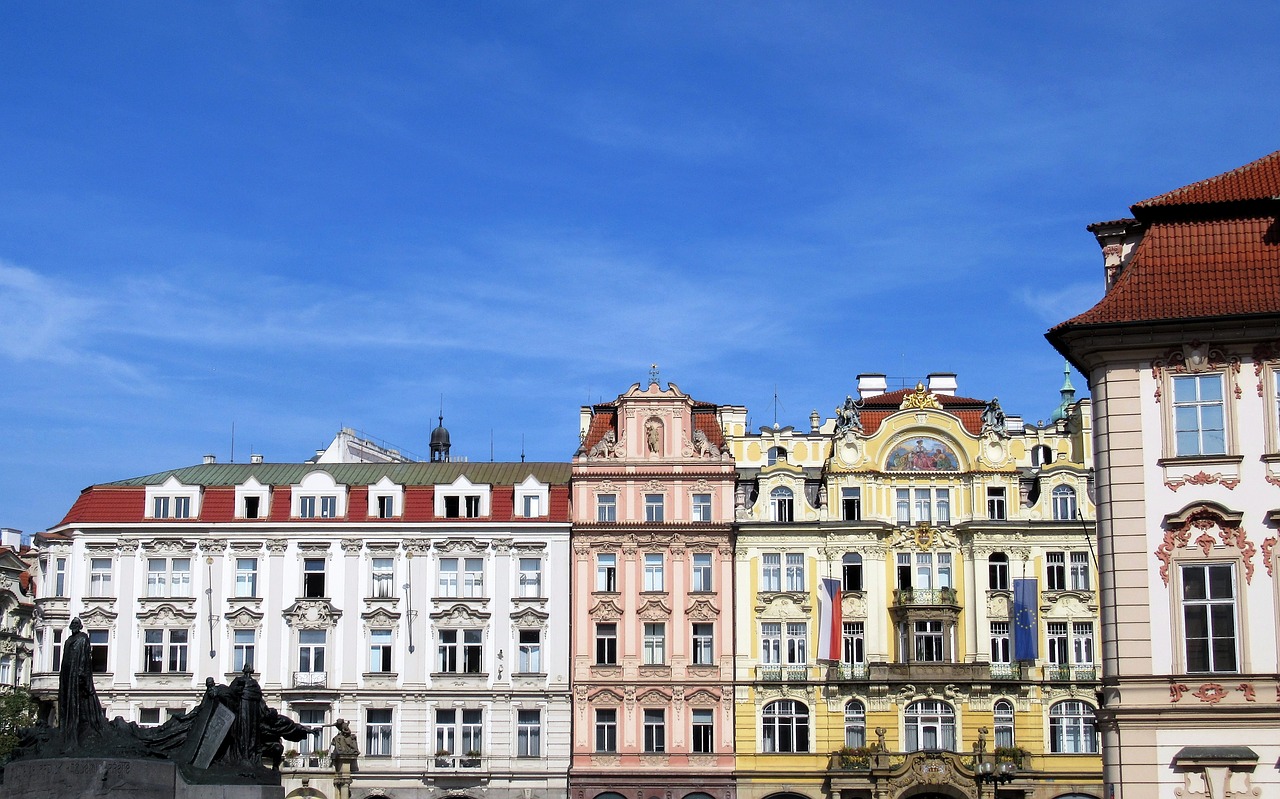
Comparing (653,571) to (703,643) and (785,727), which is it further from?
(785,727)

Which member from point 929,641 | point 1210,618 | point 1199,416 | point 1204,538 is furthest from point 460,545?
point 1210,618

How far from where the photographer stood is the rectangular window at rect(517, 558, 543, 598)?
2795 inches

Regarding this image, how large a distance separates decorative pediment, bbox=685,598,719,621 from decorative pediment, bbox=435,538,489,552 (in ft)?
27.9

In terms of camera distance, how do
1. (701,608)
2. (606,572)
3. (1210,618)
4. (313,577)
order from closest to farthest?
(1210,618)
(701,608)
(606,572)
(313,577)

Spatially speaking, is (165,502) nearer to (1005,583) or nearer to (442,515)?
(442,515)

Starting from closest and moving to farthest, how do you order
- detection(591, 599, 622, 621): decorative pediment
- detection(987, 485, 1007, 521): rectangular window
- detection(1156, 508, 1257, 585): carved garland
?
1. detection(1156, 508, 1257, 585): carved garland
2. detection(591, 599, 622, 621): decorative pediment
3. detection(987, 485, 1007, 521): rectangular window

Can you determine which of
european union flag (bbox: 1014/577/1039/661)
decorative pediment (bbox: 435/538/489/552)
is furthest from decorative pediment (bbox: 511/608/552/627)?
european union flag (bbox: 1014/577/1039/661)

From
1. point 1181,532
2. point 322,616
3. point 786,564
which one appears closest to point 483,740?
point 322,616

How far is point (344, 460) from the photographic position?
84125 mm

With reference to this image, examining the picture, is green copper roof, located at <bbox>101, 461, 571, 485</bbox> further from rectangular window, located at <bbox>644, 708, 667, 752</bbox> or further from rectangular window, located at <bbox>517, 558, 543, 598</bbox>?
rectangular window, located at <bbox>644, 708, 667, 752</bbox>

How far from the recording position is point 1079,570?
69.2 m

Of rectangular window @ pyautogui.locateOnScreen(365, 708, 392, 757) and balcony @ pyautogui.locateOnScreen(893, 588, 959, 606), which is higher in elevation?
balcony @ pyautogui.locateOnScreen(893, 588, 959, 606)

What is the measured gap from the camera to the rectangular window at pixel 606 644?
70000 millimetres

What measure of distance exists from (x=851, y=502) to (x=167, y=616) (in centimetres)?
2752
